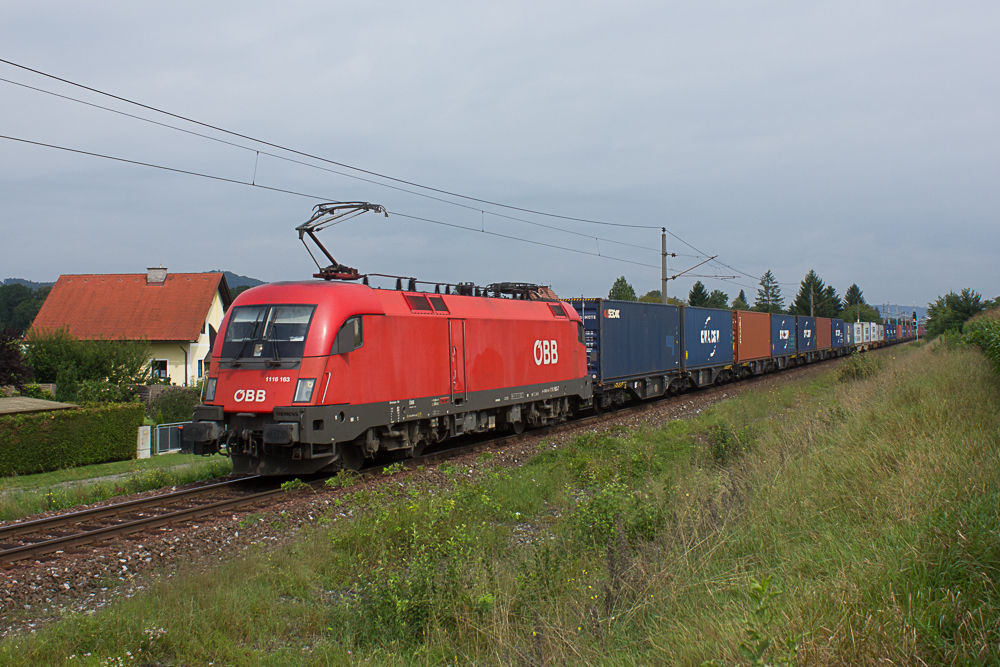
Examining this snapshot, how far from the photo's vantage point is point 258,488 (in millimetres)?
10305

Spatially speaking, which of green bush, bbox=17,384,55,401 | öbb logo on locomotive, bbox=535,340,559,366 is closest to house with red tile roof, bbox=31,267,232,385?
green bush, bbox=17,384,55,401

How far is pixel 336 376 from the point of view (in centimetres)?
996

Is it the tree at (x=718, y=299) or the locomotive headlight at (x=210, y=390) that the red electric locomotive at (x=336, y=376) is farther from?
the tree at (x=718, y=299)

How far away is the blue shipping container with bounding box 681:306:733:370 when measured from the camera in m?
24.4

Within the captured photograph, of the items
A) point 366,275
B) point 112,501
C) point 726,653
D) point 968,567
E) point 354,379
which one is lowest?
point 112,501

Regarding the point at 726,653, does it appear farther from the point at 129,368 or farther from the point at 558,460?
the point at 129,368

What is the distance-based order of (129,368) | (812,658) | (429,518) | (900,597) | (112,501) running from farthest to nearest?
(129,368) → (112,501) → (429,518) → (900,597) → (812,658)

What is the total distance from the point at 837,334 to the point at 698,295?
5978cm

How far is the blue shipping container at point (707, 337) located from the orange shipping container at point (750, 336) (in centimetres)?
62

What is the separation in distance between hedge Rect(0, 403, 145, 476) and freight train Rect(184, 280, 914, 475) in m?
7.45

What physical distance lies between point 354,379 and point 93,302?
36303 mm

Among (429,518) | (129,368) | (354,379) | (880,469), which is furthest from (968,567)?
(129,368)

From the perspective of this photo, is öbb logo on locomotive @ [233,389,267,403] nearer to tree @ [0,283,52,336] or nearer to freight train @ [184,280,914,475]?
freight train @ [184,280,914,475]

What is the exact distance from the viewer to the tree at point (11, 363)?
21094 mm
